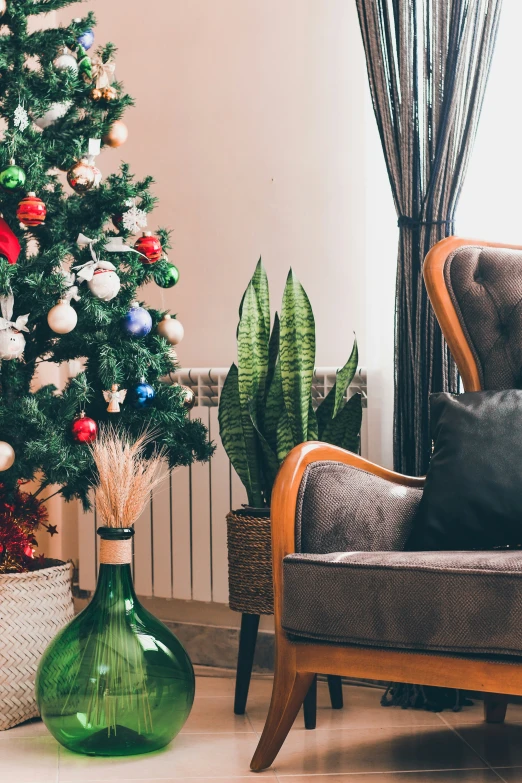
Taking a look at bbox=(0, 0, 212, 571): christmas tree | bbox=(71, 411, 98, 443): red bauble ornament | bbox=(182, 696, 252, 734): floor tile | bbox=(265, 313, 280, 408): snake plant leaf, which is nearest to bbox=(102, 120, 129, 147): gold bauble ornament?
bbox=(0, 0, 212, 571): christmas tree

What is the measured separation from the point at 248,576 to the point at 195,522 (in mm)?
543

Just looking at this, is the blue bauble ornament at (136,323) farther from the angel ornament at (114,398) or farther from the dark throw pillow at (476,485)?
the dark throw pillow at (476,485)

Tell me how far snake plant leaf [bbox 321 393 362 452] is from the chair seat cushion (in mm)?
628

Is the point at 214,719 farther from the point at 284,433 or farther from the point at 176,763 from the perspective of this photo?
the point at 284,433

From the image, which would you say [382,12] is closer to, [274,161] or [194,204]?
[274,161]

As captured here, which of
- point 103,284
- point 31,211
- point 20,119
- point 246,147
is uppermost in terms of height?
point 246,147

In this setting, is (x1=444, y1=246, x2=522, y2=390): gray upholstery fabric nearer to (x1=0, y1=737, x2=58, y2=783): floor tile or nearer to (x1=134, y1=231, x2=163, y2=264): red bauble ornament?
(x1=134, y1=231, x2=163, y2=264): red bauble ornament

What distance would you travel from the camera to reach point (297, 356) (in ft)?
6.90

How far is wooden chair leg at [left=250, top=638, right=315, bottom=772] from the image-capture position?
5.26ft

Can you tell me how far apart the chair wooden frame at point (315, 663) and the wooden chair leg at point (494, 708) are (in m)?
0.40

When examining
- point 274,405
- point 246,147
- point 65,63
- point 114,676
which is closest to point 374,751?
point 114,676

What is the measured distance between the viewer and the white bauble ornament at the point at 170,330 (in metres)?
2.20

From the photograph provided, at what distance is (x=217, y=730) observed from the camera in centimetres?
202

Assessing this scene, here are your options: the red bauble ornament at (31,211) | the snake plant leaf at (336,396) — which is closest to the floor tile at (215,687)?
the snake plant leaf at (336,396)
